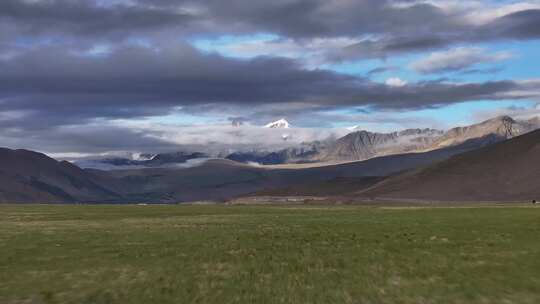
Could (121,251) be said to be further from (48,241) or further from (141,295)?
(141,295)

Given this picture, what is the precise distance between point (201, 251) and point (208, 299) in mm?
17619

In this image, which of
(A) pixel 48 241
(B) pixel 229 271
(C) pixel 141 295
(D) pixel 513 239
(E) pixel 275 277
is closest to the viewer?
(C) pixel 141 295

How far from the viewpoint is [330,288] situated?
27766mm

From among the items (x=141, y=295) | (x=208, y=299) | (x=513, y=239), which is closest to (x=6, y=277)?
(x=141, y=295)

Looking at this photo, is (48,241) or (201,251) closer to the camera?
(201,251)

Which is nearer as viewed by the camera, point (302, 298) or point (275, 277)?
point (302, 298)

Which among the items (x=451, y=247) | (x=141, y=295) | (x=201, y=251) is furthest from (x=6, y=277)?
(x=451, y=247)

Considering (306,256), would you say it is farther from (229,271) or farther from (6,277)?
(6,277)

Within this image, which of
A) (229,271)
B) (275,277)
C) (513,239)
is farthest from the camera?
(513,239)

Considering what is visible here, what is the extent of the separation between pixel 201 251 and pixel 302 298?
18.3m

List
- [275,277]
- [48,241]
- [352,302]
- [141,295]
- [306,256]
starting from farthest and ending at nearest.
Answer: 1. [48,241]
2. [306,256]
3. [275,277]
4. [141,295]
5. [352,302]

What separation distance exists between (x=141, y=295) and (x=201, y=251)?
16.5 meters

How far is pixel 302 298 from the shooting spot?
84.3 feet

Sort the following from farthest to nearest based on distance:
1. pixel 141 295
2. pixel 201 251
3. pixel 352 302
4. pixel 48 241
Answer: pixel 48 241 < pixel 201 251 < pixel 141 295 < pixel 352 302
